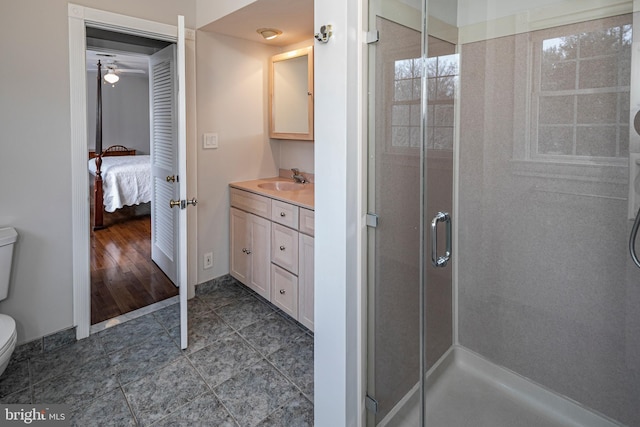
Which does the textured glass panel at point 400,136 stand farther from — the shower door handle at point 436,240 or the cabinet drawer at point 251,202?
the cabinet drawer at point 251,202

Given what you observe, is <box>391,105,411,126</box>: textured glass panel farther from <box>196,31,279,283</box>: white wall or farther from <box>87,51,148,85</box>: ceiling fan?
<box>87,51,148,85</box>: ceiling fan

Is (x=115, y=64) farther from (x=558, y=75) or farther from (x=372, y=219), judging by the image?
(x=558, y=75)

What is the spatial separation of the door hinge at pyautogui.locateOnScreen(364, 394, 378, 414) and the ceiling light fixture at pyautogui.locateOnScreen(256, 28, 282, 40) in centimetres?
244

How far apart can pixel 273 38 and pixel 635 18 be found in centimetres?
220

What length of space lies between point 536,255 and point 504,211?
26 cm

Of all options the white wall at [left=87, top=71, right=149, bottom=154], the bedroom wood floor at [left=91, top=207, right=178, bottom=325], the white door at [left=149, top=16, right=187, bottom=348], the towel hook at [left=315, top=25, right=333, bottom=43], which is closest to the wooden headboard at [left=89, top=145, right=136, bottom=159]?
the white wall at [left=87, top=71, right=149, bottom=154]

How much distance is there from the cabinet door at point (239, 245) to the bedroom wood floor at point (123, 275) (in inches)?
21.3

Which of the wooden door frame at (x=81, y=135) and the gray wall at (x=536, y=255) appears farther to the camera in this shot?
the wooden door frame at (x=81, y=135)

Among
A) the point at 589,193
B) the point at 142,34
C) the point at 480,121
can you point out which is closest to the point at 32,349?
the point at 142,34

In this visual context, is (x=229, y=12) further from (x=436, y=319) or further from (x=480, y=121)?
(x=436, y=319)

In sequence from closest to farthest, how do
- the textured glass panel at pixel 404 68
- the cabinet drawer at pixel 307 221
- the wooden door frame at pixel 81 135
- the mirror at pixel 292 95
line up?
the textured glass panel at pixel 404 68
the wooden door frame at pixel 81 135
the cabinet drawer at pixel 307 221
the mirror at pixel 292 95

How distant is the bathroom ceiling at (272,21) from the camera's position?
2.23 meters

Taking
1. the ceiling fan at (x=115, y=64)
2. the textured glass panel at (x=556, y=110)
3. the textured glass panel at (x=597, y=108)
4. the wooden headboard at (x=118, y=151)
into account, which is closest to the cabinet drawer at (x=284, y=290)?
the textured glass panel at (x=556, y=110)

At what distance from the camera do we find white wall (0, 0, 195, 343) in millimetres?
2008
